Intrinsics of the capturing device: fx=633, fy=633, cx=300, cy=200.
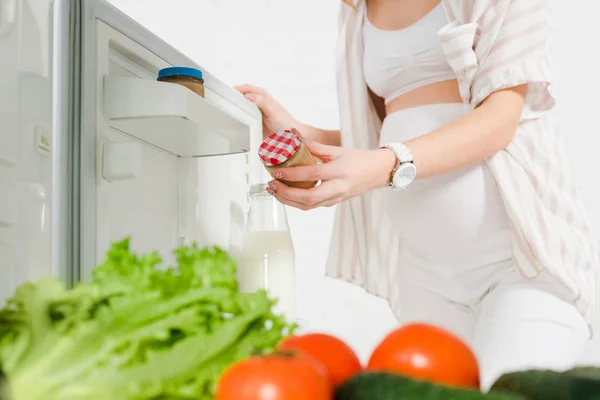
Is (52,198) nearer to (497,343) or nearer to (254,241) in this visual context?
(254,241)

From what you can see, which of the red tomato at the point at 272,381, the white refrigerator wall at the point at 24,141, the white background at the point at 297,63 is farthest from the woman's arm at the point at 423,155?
the white background at the point at 297,63

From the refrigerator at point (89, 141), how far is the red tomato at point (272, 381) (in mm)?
412

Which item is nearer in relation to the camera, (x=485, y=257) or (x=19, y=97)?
(x=19, y=97)

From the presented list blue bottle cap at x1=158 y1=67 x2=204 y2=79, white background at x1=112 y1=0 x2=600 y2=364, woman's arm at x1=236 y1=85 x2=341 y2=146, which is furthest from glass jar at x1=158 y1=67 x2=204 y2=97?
white background at x1=112 y1=0 x2=600 y2=364

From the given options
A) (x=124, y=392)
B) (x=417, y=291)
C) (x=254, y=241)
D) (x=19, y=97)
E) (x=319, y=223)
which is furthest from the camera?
(x=319, y=223)

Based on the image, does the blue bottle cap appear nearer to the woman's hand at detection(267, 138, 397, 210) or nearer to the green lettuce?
the woman's hand at detection(267, 138, 397, 210)

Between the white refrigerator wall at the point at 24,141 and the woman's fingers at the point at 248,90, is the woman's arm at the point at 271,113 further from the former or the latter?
the white refrigerator wall at the point at 24,141

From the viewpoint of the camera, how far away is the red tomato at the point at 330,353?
17.9 inches

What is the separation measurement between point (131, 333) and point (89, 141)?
0.46m

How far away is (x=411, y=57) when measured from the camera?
1216mm

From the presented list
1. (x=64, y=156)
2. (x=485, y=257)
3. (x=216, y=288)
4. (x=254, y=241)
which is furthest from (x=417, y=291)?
(x=216, y=288)

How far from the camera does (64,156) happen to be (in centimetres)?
77

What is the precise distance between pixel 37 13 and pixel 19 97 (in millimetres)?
113

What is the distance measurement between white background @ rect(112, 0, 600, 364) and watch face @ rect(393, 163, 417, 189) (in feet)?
4.38
